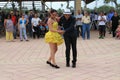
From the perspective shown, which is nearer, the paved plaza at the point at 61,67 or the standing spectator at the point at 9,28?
the paved plaza at the point at 61,67

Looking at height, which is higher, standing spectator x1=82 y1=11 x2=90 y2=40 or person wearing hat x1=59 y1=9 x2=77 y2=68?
person wearing hat x1=59 y1=9 x2=77 y2=68

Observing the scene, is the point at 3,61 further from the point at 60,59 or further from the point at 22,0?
the point at 22,0

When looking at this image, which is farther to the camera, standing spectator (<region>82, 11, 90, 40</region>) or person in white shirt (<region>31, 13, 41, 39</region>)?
person in white shirt (<region>31, 13, 41, 39</region>)

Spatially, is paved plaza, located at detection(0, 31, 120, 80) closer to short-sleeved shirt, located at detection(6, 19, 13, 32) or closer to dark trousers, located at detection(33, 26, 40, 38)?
short-sleeved shirt, located at detection(6, 19, 13, 32)

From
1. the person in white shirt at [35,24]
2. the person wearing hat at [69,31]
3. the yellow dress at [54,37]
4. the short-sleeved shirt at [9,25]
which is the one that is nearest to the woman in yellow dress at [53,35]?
the yellow dress at [54,37]

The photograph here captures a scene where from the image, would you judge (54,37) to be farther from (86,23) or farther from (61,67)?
(86,23)

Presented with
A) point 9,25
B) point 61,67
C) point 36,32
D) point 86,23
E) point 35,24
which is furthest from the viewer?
point 36,32

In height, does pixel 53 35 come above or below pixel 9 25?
above

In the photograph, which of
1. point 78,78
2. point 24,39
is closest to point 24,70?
point 78,78

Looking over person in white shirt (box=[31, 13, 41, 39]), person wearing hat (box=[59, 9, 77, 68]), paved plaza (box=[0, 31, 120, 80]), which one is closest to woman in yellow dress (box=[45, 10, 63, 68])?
person wearing hat (box=[59, 9, 77, 68])

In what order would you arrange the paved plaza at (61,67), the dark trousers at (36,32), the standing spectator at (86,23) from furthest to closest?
the dark trousers at (36,32)
the standing spectator at (86,23)
the paved plaza at (61,67)

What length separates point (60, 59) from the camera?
9992 mm

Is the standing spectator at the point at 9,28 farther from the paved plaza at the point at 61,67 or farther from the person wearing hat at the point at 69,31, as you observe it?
the person wearing hat at the point at 69,31

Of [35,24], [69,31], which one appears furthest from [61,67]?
[35,24]
